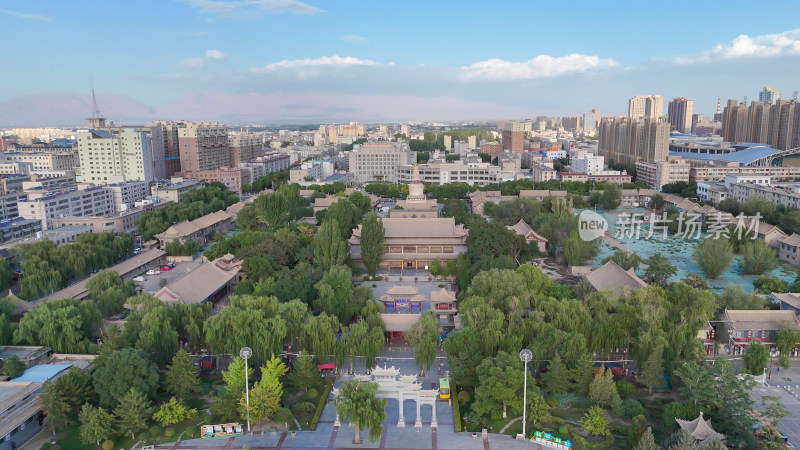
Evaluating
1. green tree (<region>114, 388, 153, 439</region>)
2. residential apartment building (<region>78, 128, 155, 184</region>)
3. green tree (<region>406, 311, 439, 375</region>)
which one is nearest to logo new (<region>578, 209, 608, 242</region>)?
green tree (<region>406, 311, 439, 375</region>)

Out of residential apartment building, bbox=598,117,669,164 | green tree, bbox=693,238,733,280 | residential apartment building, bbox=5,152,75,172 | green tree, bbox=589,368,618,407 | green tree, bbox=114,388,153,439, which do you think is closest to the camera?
green tree, bbox=114,388,153,439

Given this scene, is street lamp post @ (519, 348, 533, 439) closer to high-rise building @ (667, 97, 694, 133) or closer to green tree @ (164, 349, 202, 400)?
green tree @ (164, 349, 202, 400)

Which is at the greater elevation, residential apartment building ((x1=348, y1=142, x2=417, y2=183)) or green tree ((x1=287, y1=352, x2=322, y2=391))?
residential apartment building ((x1=348, y1=142, x2=417, y2=183))

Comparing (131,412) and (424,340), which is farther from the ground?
(424,340)

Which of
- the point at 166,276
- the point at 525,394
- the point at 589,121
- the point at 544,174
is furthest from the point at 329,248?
the point at 589,121

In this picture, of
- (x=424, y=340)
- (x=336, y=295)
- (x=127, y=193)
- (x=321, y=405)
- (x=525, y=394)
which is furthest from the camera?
(x=127, y=193)

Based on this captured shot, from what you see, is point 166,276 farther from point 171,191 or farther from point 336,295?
point 171,191
